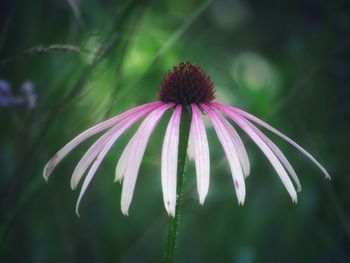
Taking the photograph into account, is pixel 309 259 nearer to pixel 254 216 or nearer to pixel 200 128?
pixel 254 216

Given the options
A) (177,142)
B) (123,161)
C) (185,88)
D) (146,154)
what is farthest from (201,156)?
(146,154)

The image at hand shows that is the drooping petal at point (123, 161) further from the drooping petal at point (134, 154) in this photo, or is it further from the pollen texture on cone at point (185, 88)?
the pollen texture on cone at point (185, 88)

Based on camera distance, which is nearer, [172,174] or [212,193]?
[172,174]

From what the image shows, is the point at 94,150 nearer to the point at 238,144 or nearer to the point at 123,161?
the point at 123,161

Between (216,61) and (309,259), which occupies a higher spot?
(216,61)

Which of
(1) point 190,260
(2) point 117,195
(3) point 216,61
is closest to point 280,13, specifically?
(3) point 216,61

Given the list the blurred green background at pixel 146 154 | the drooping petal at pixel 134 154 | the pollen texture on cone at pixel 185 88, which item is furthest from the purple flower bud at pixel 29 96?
the drooping petal at pixel 134 154
